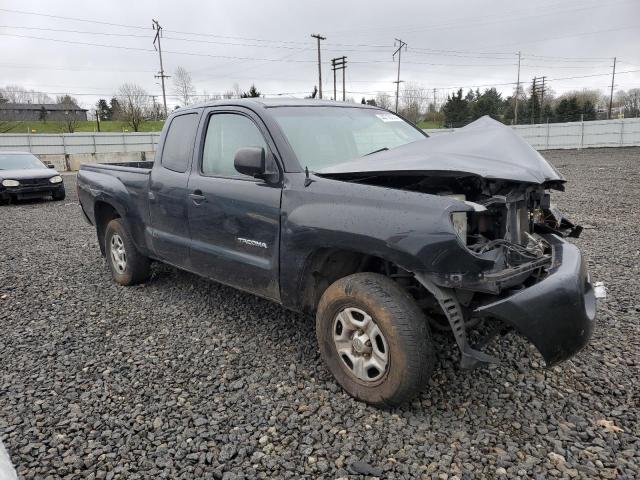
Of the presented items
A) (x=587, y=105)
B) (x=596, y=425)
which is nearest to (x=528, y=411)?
(x=596, y=425)

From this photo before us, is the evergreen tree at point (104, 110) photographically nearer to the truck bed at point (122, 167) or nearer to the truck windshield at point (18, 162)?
the truck windshield at point (18, 162)

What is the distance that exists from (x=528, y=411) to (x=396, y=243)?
1.27 meters

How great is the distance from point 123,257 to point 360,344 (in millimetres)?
3408

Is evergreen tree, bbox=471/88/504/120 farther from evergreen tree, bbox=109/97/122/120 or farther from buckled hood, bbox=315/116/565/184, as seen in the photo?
buckled hood, bbox=315/116/565/184

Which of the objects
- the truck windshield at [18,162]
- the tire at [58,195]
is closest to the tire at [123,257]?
the tire at [58,195]

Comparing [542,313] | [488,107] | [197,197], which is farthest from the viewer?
[488,107]

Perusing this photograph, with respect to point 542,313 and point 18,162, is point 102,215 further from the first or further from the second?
point 18,162

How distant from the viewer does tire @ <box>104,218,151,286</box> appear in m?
5.08

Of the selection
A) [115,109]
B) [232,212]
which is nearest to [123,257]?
[232,212]

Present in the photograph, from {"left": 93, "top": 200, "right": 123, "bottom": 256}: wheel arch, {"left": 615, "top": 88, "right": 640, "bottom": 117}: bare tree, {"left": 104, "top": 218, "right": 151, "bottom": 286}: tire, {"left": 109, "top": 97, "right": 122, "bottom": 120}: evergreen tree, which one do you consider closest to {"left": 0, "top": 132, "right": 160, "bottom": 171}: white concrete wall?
{"left": 93, "top": 200, "right": 123, "bottom": 256}: wheel arch

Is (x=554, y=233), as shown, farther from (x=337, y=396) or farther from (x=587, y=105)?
(x=587, y=105)

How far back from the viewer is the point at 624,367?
3.28 meters

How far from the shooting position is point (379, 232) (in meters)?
2.66

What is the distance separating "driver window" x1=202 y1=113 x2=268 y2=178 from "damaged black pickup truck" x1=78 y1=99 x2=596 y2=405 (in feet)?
0.04
